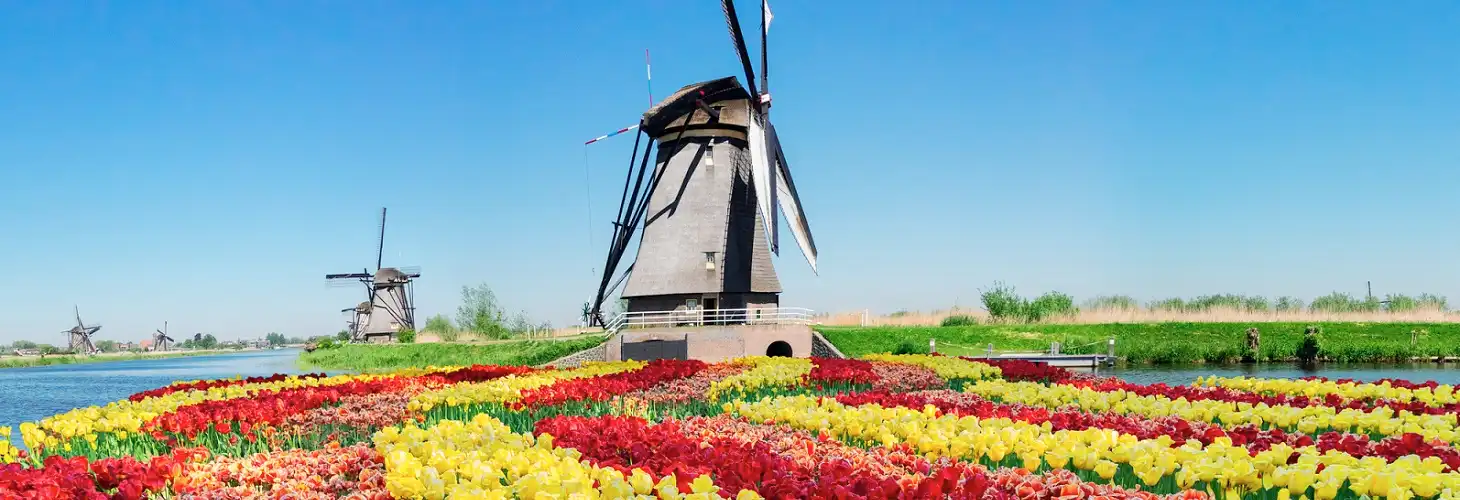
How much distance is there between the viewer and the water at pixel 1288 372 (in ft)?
80.5

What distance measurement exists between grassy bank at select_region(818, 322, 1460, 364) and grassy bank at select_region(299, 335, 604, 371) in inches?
404

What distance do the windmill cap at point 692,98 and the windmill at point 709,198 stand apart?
0.03m

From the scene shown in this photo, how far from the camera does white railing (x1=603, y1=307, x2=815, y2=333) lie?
84.5ft

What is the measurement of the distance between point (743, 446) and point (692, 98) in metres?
20.7

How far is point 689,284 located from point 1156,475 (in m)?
21.3

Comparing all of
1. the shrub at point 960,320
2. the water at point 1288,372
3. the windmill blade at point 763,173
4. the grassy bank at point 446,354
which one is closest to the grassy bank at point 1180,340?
the water at point 1288,372

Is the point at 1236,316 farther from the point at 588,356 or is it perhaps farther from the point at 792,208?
the point at 588,356

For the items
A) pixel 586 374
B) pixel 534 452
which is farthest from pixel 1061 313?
pixel 534 452

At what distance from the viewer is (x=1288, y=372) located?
2728 cm

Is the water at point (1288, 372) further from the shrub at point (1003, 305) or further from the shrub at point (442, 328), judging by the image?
the shrub at point (442, 328)

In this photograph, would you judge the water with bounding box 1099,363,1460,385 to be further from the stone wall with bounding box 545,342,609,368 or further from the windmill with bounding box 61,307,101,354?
the windmill with bounding box 61,307,101,354

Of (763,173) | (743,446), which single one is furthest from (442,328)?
(743,446)

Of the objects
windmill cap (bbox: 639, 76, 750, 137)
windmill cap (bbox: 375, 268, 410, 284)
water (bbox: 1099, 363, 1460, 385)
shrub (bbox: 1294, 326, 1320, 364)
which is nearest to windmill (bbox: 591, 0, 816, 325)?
windmill cap (bbox: 639, 76, 750, 137)

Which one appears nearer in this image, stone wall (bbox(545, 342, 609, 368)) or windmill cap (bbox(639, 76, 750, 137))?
windmill cap (bbox(639, 76, 750, 137))
